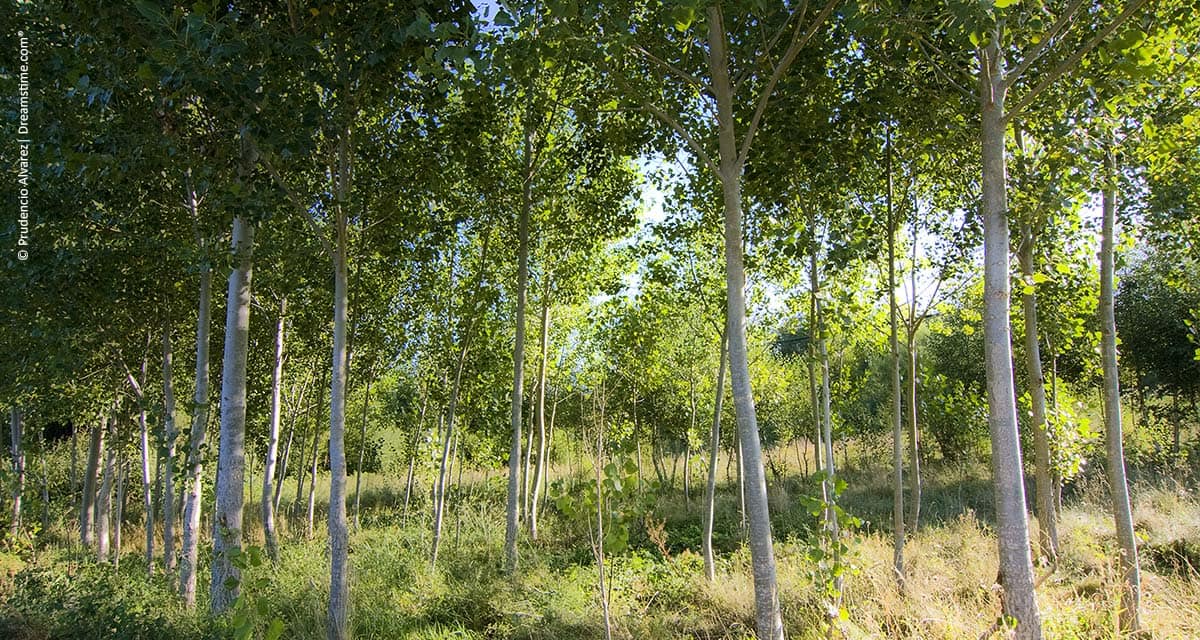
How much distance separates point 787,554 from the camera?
7.91 meters

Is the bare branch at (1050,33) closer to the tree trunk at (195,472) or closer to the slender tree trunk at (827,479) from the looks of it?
the slender tree trunk at (827,479)

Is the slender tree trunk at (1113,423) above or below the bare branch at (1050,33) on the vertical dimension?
below

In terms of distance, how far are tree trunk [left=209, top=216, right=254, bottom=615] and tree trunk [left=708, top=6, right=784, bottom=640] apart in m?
3.82

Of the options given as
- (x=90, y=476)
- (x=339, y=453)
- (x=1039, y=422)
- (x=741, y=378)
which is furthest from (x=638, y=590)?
(x=90, y=476)

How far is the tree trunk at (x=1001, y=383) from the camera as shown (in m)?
2.85

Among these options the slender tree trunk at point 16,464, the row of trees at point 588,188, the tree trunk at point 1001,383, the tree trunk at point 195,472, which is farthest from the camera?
the slender tree trunk at point 16,464

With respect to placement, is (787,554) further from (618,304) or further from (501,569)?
(618,304)

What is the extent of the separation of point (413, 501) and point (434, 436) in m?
5.87

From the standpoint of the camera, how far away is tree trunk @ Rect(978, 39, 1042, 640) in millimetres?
2850

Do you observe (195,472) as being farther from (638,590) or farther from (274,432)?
(638,590)

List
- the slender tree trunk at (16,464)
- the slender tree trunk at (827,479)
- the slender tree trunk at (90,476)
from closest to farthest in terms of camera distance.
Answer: the slender tree trunk at (827,479) → the slender tree trunk at (16,464) → the slender tree trunk at (90,476)

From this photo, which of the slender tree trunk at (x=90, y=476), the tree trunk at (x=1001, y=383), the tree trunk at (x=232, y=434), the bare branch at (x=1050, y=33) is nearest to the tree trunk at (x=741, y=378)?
the tree trunk at (x=1001, y=383)

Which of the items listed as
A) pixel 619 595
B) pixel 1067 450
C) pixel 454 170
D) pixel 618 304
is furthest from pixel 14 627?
pixel 1067 450

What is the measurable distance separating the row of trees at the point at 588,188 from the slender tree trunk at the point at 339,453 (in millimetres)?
28
